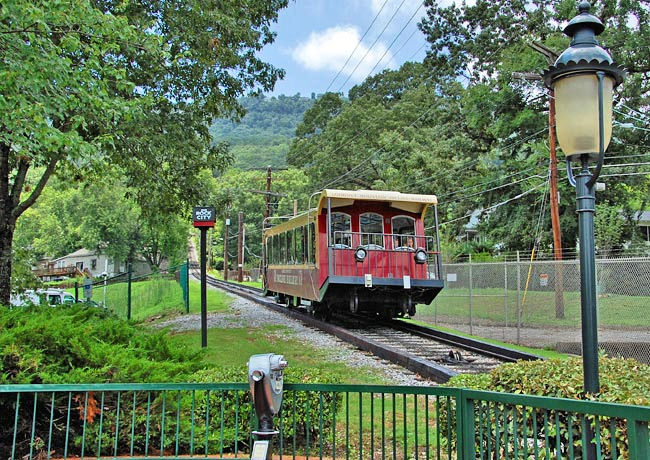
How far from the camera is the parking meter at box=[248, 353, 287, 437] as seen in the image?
326 cm

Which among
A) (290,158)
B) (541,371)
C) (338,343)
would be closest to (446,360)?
(338,343)

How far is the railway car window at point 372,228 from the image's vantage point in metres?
15.4

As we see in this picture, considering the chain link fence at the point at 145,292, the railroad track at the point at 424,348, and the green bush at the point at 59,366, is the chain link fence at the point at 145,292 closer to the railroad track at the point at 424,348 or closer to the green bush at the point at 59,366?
the railroad track at the point at 424,348

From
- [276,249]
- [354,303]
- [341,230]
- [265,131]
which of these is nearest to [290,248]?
[276,249]

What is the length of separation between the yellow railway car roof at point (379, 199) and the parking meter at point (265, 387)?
11.5 m

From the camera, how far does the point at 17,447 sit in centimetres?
469

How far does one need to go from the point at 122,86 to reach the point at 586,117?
21.7ft

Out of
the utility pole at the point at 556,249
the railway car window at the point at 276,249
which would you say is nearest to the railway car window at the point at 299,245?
the railway car window at the point at 276,249

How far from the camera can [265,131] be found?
476ft

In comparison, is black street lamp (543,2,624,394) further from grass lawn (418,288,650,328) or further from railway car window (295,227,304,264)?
railway car window (295,227,304,264)

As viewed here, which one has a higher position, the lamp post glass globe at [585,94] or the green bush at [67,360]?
the lamp post glass globe at [585,94]

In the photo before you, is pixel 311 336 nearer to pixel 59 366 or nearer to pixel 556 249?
pixel 556 249

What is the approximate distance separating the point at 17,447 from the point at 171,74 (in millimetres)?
9436

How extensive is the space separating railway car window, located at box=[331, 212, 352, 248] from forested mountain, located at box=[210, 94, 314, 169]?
73.2 meters
